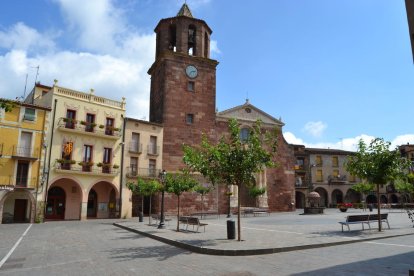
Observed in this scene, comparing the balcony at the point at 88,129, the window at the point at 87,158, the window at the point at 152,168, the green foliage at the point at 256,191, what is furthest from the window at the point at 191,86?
the green foliage at the point at 256,191

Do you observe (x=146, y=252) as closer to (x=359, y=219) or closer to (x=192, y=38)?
(x=359, y=219)

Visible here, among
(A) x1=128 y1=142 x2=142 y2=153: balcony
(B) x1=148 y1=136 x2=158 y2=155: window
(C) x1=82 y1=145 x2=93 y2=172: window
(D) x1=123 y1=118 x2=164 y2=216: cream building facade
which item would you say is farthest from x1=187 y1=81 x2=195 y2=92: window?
(C) x1=82 y1=145 x2=93 y2=172: window

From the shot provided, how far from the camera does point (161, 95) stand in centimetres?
3500

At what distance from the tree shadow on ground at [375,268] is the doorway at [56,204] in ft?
86.9

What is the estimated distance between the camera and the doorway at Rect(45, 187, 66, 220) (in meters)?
28.5

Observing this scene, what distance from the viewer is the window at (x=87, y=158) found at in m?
28.5

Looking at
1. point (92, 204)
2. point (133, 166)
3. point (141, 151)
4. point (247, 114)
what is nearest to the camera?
point (92, 204)

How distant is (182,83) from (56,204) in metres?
17.1

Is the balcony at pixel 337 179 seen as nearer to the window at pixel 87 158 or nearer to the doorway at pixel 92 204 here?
the doorway at pixel 92 204

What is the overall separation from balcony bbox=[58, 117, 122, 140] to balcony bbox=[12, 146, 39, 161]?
2.87 metres

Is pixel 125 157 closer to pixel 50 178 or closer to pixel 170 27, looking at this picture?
pixel 50 178

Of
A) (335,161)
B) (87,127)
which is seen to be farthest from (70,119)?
(335,161)

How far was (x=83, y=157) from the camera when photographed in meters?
28.7

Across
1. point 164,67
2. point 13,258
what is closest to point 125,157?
point 164,67
